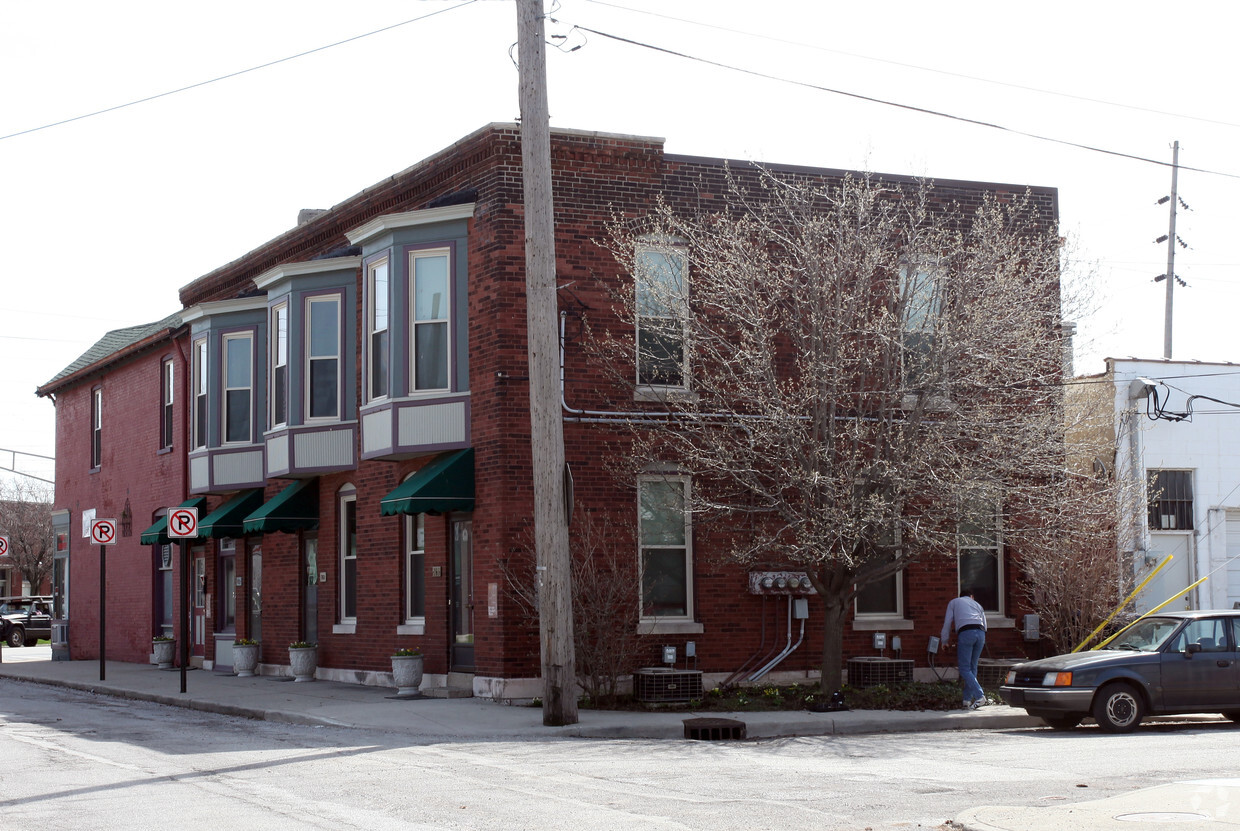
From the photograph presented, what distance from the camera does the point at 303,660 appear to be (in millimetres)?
23438

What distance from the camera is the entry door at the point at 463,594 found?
65.4 ft

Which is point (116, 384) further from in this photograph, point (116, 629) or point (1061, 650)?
point (1061, 650)

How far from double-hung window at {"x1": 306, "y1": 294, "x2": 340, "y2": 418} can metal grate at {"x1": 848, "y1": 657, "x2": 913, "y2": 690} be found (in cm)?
959

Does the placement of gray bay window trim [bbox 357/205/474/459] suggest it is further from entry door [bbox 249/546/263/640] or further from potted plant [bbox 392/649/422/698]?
entry door [bbox 249/546/263/640]

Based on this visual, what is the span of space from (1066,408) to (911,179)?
4.52 m

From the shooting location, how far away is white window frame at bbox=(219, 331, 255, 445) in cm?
2598

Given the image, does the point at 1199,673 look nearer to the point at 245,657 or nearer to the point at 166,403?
the point at 245,657

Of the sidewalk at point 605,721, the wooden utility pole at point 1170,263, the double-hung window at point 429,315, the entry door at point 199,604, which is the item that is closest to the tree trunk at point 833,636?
the sidewalk at point 605,721

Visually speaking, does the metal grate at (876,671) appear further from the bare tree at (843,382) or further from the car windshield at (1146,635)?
the car windshield at (1146,635)

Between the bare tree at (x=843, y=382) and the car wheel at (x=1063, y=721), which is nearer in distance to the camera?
the car wheel at (x=1063, y=721)

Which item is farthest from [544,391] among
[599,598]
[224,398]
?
[224,398]

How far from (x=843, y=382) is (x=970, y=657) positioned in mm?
3950

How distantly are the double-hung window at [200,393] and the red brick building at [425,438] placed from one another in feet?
0.19

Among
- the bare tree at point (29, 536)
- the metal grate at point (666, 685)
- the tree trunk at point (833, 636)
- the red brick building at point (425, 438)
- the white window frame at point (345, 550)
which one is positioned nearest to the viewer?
the tree trunk at point (833, 636)
